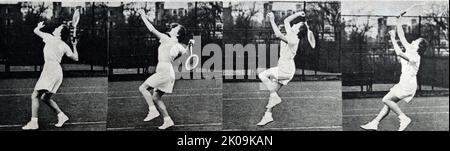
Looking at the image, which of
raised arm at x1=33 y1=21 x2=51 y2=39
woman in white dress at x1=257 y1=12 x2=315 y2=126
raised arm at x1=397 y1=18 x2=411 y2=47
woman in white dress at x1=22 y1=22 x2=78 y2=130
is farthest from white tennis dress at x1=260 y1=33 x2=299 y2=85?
raised arm at x1=33 y1=21 x2=51 y2=39

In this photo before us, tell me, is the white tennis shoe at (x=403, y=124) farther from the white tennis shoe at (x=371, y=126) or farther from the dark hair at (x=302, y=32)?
the dark hair at (x=302, y=32)

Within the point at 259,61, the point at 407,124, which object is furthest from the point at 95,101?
the point at 407,124

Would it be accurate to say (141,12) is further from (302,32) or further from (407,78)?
(407,78)

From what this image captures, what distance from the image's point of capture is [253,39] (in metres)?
4.69

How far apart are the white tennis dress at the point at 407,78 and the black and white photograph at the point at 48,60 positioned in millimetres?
2894

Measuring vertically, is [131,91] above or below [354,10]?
below

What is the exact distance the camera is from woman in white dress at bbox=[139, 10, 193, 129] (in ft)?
15.0

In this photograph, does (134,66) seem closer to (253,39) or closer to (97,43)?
(97,43)

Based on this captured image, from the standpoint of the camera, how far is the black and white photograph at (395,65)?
4805 millimetres

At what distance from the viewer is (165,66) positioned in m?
4.61

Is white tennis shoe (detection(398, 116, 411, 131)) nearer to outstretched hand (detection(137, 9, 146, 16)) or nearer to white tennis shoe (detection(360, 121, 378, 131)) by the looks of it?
white tennis shoe (detection(360, 121, 378, 131))

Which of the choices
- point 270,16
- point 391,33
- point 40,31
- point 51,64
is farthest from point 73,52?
point 391,33
